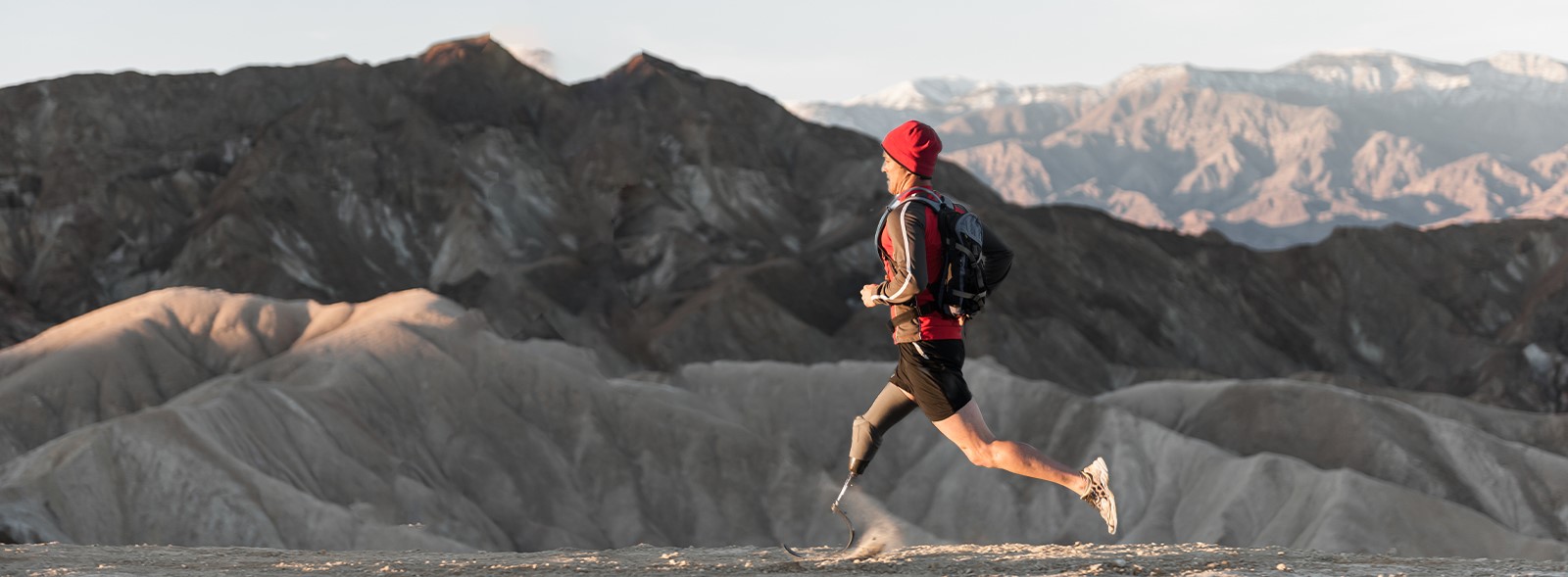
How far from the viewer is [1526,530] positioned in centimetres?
4928

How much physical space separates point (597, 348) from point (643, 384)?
26.8 m

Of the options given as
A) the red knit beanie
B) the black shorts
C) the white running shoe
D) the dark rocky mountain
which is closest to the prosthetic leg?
the black shorts

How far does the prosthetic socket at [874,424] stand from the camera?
795 cm

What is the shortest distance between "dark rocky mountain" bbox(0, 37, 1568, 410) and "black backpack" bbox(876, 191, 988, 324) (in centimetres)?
6754

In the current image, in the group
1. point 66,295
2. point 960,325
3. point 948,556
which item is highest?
point 960,325

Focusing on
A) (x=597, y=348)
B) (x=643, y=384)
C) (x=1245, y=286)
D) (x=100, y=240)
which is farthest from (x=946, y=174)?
(x=643, y=384)

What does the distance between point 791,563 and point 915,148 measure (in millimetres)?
2716

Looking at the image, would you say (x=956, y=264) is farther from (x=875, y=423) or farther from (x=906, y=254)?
(x=875, y=423)

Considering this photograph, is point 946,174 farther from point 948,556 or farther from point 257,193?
point 948,556

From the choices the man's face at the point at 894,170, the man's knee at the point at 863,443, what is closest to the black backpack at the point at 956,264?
the man's face at the point at 894,170

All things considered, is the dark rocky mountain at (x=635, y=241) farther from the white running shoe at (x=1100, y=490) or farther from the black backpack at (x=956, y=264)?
the black backpack at (x=956, y=264)

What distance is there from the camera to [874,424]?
8070 mm

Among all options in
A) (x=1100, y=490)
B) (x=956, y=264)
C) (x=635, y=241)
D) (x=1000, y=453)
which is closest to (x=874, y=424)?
Answer: (x=1000, y=453)

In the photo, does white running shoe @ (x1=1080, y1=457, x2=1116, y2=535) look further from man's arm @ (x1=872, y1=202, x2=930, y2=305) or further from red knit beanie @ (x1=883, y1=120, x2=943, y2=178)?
red knit beanie @ (x1=883, y1=120, x2=943, y2=178)
